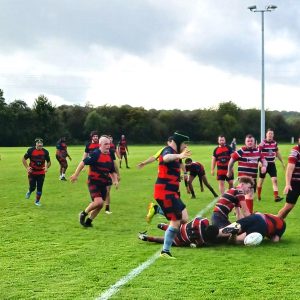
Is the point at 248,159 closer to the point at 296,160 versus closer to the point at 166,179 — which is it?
the point at 296,160

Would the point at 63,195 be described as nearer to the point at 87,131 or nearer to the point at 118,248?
the point at 118,248

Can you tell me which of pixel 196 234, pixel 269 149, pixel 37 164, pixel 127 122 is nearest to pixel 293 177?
pixel 196 234

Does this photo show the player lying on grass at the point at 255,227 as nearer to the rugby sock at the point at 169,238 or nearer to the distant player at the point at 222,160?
the rugby sock at the point at 169,238

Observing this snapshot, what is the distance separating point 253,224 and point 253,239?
31cm

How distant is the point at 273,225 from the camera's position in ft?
29.2

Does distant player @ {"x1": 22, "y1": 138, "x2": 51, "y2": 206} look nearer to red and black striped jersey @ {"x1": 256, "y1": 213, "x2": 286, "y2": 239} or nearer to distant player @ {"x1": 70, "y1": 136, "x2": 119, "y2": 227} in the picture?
distant player @ {"x1": 70, "y1": 136, "x2": 119, "y2": 227}

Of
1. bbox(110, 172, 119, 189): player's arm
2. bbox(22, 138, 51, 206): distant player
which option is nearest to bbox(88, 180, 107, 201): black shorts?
bbox(110, 172, 119, 189): player's arm

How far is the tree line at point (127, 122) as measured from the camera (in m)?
101

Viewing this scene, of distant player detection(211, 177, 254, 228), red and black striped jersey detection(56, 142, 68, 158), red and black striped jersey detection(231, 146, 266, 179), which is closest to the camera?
distant player detection(211, 177, 254, 228)

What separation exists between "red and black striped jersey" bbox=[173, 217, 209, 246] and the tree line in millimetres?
93631

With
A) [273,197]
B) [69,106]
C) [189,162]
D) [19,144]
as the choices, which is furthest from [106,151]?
[69,106]

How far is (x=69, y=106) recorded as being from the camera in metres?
123

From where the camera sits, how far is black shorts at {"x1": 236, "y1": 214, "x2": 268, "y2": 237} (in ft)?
28.4

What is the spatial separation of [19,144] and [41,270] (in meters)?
95.1
